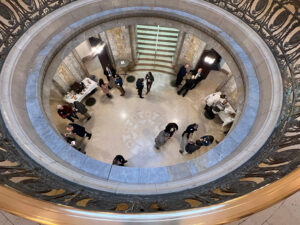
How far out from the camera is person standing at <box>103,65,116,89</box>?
28.1 feet

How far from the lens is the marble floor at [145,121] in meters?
7.63

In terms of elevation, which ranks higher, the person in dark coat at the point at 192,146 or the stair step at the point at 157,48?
the stair step at the point at 157,48

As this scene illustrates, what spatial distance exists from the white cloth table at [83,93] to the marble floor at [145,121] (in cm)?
59

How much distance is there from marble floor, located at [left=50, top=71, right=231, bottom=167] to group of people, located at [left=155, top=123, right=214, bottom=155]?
0.29 m

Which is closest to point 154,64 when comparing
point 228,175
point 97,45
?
point 97,45

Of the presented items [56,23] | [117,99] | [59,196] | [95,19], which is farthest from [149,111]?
[59,196]

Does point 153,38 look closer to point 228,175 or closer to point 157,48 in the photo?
point 157,48

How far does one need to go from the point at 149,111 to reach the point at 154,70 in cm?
257

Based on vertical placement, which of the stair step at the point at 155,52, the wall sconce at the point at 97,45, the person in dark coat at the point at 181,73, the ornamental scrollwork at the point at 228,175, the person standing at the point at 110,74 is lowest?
the ornamental scrollwork at the point at 228,175

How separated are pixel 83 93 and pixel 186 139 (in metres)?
4.89

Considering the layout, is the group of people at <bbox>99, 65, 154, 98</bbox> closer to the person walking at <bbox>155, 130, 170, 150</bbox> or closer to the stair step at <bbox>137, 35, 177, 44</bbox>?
the stair step at <bbox>137, 35, 177, 44</bbox>

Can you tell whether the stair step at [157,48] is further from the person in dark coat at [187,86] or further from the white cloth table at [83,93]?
the white cloth table at [83,93]

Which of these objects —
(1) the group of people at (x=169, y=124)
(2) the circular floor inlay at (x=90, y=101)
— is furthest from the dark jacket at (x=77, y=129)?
(2) the circular floor inlay at (x=90, y=101)

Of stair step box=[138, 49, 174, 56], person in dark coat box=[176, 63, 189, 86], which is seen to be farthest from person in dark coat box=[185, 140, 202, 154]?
stair step box=[138, 49, 174, 56]
